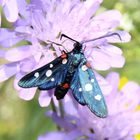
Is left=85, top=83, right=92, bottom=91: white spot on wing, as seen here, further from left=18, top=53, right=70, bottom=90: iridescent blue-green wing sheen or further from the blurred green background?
the blurred green background

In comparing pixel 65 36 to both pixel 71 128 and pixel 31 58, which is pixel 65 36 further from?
pixel 71 128

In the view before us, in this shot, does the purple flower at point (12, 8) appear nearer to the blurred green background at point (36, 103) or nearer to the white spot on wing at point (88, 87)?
the white spot on wing at point (88, 87)

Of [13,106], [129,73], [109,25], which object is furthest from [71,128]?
[13,106]

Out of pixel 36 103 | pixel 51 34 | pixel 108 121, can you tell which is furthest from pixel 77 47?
pixel 36 103

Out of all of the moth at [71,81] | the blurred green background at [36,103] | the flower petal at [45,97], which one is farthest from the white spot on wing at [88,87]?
the blurred green background at [36,103]

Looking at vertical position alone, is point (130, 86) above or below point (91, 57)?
below

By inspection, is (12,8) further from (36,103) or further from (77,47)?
(36,103)
